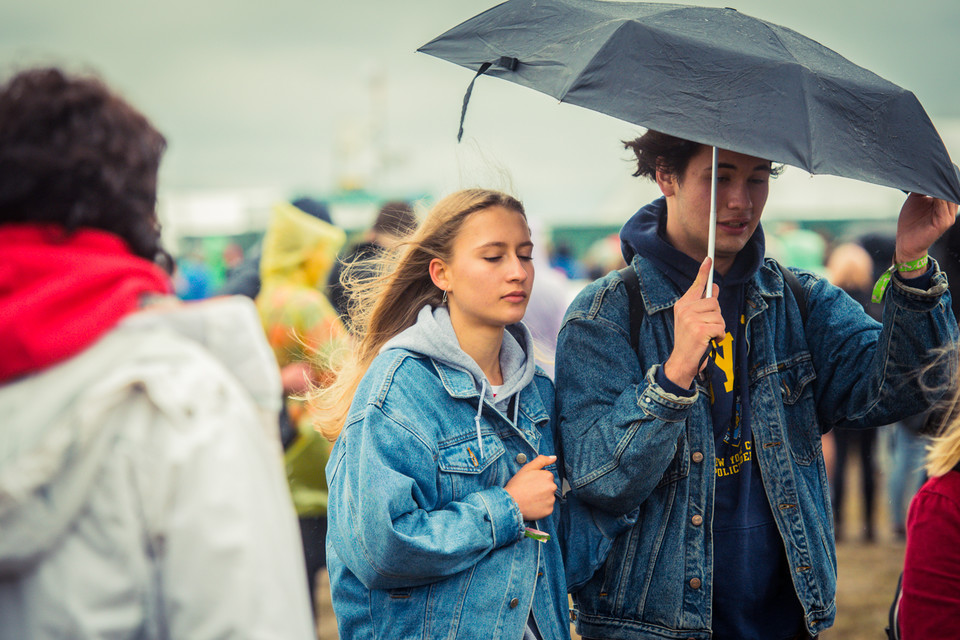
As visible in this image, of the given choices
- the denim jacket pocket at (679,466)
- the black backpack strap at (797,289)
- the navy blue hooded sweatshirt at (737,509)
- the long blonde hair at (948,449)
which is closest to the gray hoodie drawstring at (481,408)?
the denim jacket pocket at (679,466)

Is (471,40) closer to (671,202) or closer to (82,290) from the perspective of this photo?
(671,202)

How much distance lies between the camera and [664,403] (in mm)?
2086

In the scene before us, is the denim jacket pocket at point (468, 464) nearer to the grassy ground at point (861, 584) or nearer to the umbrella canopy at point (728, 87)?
the umbrella canopy at point (728, 87)

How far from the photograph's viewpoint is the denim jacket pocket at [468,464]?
210cm

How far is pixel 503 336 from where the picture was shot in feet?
8.12

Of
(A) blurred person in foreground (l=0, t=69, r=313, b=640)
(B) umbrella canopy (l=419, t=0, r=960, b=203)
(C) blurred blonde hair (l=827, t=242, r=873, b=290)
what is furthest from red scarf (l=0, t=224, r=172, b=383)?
(C) blurred blonde hair (l=827, t=242, r=873, b=290)

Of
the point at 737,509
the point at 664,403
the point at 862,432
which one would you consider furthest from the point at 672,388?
the point at 862,432

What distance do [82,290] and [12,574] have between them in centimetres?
42

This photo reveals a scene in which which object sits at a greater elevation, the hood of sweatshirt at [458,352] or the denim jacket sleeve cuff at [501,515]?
the hood of sweatshirt at [458,352]

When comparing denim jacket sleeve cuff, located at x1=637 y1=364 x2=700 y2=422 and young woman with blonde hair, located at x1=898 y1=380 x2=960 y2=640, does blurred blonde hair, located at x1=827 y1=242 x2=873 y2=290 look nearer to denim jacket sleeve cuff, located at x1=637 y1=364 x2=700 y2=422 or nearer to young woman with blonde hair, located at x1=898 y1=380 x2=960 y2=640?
young woman with blonde hair, located at x1=898 y1=380 x2=960 y2=640

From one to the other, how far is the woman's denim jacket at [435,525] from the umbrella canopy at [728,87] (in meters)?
0.83

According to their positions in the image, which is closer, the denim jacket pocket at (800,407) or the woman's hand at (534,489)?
the woman's hand at (534,489)

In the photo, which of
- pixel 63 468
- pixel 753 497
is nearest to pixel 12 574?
pixel 63 468

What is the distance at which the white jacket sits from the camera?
118 centimetres
